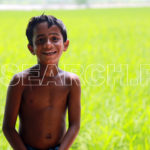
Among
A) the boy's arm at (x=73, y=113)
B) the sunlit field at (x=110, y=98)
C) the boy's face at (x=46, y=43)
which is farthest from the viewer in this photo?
the sunlit field at (x=110, y=98)

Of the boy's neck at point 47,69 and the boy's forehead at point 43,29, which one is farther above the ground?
the boy's forehead at point 43,29

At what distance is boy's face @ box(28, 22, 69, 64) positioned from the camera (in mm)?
1312

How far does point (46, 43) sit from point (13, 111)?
0.33 m

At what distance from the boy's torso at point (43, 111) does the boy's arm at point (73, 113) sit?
3 centimetres

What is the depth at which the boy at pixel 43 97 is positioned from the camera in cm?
134

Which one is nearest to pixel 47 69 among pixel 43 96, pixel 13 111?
pixel 43 96

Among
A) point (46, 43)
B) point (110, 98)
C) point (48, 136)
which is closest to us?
point (46, 43)

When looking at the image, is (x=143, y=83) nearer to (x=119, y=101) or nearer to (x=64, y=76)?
(x=119, y=101)

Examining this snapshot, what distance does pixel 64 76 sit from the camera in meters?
1.42

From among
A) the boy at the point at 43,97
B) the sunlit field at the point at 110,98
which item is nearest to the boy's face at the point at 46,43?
the boy at the point at 43,97

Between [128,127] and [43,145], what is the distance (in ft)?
3.82

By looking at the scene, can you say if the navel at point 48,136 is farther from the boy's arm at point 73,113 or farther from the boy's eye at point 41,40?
the boy's eye at point 41,40

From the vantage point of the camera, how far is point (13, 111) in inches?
54.7

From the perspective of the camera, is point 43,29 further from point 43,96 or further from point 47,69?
point 43,96
